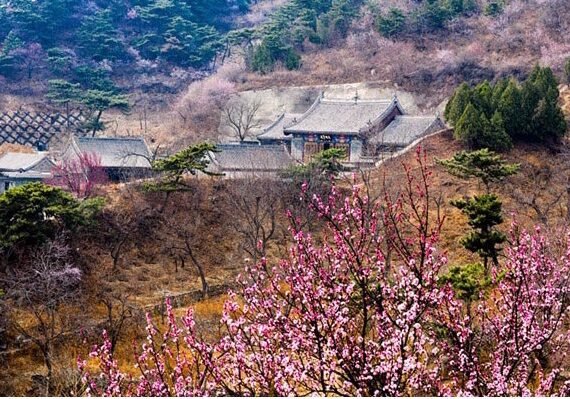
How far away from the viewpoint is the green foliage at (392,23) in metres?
47.9

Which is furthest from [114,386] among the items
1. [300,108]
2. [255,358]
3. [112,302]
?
[300,108]

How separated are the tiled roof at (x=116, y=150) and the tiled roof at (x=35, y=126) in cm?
1281

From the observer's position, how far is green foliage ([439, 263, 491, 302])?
42.6 feet

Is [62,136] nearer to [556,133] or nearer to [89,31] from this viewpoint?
[89,31]

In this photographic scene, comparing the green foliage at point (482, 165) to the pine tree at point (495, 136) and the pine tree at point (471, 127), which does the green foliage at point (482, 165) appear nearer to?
the pine tree at point (495, 136)

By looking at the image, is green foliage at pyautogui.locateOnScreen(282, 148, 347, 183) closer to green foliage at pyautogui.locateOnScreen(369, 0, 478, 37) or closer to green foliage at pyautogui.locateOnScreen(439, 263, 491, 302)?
green foliage at pyautogui.locateOnScreen(439, 263, 491, 302)

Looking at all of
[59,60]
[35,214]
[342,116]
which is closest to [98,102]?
[59,60]

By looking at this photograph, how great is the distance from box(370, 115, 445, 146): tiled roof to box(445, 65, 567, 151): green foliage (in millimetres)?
3137

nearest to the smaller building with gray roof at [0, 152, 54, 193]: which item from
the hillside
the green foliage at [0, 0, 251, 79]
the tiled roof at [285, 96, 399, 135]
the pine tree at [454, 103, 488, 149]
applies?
the hillside

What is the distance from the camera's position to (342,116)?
34.8 meters

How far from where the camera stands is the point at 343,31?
2066 inches

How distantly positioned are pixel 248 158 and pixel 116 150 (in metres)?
6.51

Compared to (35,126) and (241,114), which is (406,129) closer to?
(241,114)

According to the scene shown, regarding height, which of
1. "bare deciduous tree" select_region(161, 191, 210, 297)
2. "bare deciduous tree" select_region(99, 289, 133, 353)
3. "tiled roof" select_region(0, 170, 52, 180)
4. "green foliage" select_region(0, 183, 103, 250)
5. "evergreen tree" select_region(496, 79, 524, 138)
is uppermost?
"evergreen tree" select_region(496, 79, 524, 138)
